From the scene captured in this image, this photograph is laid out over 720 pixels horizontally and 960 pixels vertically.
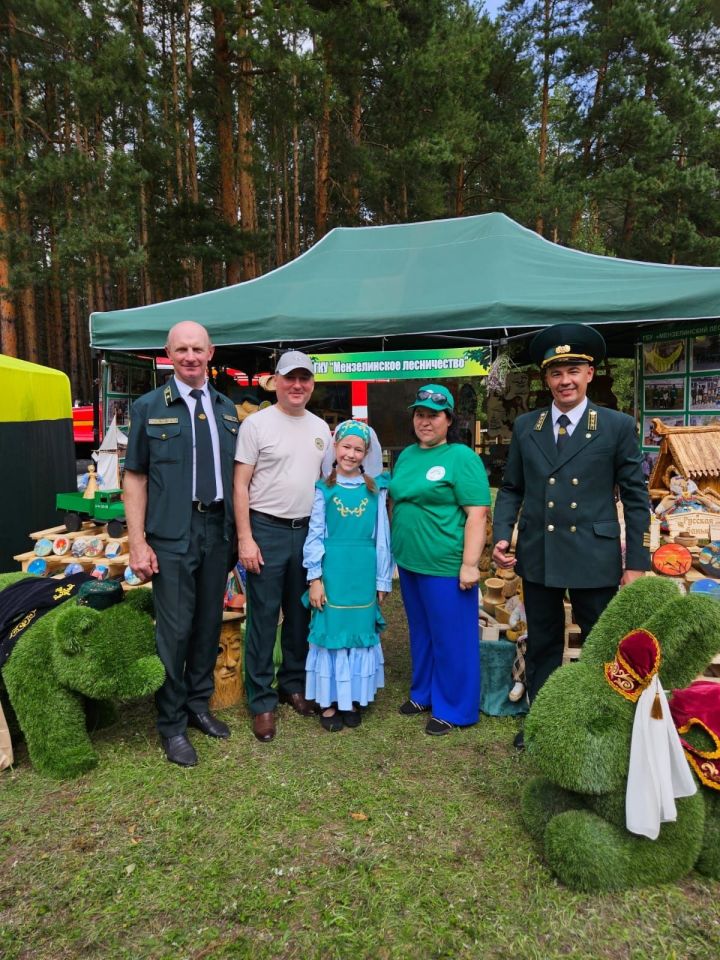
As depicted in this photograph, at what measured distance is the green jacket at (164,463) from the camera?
2.56 m

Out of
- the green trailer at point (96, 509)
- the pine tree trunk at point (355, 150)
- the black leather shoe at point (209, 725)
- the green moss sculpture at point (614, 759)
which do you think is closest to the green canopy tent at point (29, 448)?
the green trailer at point (96, 509)

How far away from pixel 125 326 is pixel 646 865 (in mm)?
6054

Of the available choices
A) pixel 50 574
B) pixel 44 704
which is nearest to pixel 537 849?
pixel 44 704

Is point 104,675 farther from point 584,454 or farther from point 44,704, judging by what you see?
point 584,454

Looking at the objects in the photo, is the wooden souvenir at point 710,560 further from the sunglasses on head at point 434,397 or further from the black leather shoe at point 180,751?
the black leather shoe at point 180,751

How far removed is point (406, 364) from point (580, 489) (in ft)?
12.2

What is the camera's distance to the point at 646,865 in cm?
185

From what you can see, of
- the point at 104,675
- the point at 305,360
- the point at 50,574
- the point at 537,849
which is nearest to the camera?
the point at 537,849

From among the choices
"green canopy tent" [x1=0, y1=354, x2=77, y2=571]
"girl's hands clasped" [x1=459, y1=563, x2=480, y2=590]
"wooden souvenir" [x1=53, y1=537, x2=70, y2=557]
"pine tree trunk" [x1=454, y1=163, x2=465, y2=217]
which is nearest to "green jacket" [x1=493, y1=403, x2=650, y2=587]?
"girl's hands clasped" [x1=459, y1=563, x2=480, y2=590]

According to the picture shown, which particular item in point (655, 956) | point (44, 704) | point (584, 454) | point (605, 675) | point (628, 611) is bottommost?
point (655, 956)

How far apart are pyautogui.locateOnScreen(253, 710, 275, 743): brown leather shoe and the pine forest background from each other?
11.4 m

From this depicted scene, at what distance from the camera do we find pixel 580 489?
245cm

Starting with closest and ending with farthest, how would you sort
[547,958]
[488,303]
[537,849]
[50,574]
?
1. [547,958]
2. [537,849]
3. [50,574]
4. [488,303]

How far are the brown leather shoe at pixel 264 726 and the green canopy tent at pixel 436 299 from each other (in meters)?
3.91
